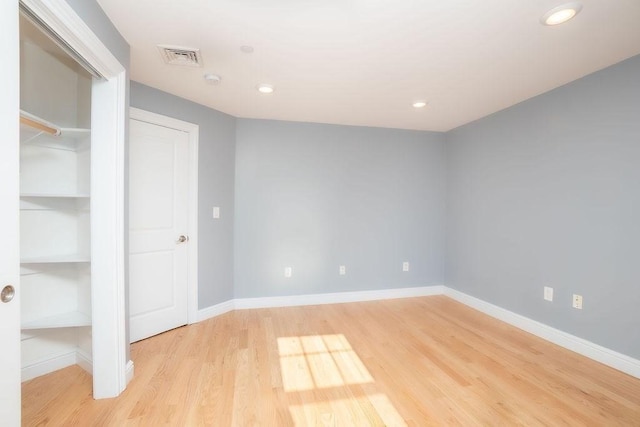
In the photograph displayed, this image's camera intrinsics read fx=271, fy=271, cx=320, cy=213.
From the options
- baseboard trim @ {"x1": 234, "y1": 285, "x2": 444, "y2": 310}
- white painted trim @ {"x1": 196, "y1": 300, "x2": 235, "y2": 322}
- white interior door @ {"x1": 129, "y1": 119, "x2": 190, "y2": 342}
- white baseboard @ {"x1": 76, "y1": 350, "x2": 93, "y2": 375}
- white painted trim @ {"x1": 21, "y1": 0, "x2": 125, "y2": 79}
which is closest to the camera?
white painted trim @ {"x1": 21, "y1": 0, "x2": 125, "y2": 79}

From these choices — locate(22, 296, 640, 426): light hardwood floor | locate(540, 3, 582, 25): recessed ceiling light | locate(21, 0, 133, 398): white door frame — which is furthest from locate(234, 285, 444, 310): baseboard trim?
locate(540, 3, 582, 25): recessed ceiling light

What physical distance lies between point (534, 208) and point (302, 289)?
2713 millimetres

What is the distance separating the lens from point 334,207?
3.58 meters

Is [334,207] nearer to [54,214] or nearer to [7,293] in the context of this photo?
[54,214]

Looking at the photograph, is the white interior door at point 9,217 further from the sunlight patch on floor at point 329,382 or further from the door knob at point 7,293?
the sunlight patch on floor at point 329,382

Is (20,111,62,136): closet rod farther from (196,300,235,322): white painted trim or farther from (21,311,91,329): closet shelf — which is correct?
(196,300,235,322): white painted trim

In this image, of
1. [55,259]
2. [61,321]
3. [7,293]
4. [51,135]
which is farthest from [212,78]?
[61,321]

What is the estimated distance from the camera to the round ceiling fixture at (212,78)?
2240 mm

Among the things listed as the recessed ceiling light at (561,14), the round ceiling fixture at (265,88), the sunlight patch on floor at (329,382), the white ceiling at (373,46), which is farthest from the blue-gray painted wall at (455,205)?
the sunlight patch on floor at (329,382)

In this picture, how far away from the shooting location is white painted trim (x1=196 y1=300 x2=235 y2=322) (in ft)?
9.69

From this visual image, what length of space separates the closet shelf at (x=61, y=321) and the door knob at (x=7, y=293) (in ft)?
3.61

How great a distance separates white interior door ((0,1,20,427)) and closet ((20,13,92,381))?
97cm

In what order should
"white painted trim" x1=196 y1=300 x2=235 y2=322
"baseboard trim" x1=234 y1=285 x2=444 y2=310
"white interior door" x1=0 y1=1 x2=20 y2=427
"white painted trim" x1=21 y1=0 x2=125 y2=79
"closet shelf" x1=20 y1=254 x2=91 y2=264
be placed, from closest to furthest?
"white interior door" x1=0 y1=1 x2=20 y2=427 < "white painted trim" x1=21 y1=0 x2=125 y2=79 < "closet shelf" x1=20 y1=254 x2=91 y2=264 < "white painted trim" x1=196 y1=300 x2=235 y2=322 < "baseboard trim" x1=234 y1=285 x2=444 y2=310

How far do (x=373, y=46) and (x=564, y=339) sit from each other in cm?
298
